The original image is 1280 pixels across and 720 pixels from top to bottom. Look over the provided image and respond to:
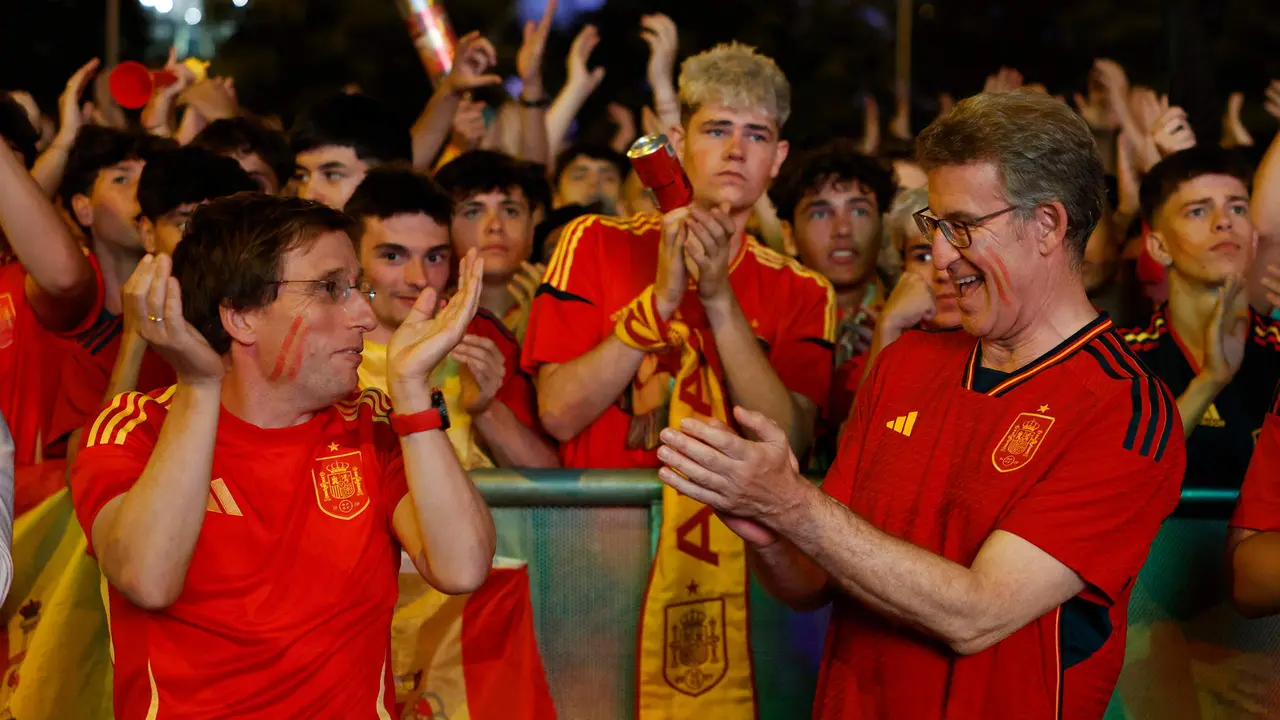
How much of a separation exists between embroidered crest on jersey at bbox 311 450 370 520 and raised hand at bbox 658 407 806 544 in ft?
2.81

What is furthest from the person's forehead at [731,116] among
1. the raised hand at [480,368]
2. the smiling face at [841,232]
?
the raised hand at [480,368]

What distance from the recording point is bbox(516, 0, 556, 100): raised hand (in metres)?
6.52

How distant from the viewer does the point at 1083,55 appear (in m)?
11.6

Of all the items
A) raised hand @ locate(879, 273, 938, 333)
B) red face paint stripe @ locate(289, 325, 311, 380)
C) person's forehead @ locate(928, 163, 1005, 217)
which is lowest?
red face paint stripe @ locate(289, 325, 311, 380)

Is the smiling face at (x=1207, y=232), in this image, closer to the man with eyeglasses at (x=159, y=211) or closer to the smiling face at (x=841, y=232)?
the smiling face at (x=841, y=232)

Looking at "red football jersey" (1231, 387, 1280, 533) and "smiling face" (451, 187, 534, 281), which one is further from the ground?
"smiling face" (451, 187, 534, 281)

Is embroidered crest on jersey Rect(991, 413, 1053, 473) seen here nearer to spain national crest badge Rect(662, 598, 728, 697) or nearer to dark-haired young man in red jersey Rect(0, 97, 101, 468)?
spain national crest badge Rect(662, 598, 728, 697)

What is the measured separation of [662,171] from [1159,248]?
2167 millimetres

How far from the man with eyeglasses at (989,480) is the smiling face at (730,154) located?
1.52m

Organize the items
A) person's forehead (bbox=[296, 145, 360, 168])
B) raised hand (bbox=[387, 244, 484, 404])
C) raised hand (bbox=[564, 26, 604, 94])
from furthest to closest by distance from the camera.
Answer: raised hand (bbox=[564, 26, 604, 94]) → person's forehead (bbox=[296, 145, 360, 168]) → raised hand (bbox=[387, 244, 484, 404])

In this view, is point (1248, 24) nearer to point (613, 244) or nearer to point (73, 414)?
point (613, 244)

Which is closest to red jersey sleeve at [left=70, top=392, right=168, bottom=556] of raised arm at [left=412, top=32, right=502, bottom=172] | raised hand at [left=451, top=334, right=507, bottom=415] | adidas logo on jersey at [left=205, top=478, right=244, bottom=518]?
adidas logo on jersey at [left=205, top=478, right=244, bottom=518]

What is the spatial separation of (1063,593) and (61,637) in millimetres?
2495

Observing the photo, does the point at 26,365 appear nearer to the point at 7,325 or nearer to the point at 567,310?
the point at 7,325
